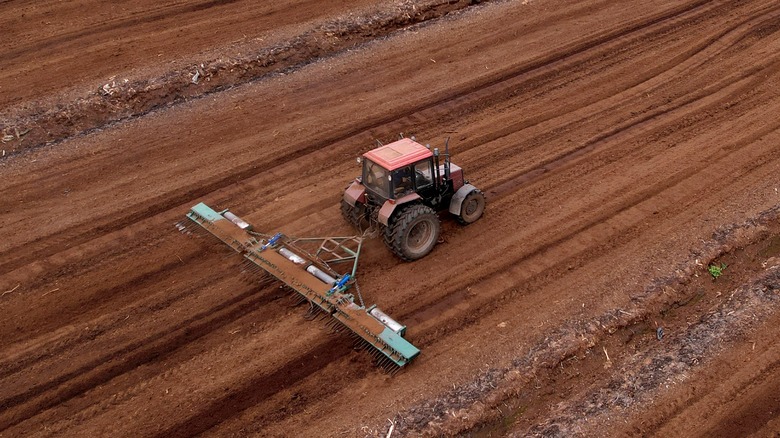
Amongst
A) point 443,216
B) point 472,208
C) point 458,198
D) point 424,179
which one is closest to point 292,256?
point 424,179

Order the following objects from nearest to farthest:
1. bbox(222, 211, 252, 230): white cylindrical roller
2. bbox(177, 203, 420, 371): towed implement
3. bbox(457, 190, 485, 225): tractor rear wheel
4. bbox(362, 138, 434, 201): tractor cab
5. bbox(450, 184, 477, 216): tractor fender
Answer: bbox(177, 203, 420, 371): towed implement, bbox(362, 138, 434, 201): tractor cab, bbox(450, 184, 477, 216): tractor fender, bbox(457, 190, 485, 225): tractor rear wheel, bbox(222, 211, 252, 230): white cylindrical roller

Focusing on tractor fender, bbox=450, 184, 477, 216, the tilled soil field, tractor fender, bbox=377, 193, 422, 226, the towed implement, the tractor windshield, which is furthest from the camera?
tractor fender, bbox=450, 184, 477, 216

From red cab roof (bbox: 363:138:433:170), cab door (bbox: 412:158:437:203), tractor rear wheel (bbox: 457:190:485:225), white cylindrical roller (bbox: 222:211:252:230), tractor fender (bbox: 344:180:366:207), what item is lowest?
white cylindrical roller (bbox: 222:211:252:230)

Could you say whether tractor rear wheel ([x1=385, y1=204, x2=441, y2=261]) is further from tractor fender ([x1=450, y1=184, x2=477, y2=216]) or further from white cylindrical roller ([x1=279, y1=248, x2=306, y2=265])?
white cylindrical roller ([x1=279, y1=248, x2=306, y2=265])

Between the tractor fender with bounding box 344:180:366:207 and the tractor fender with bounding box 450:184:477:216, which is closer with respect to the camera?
the tractor fender with bounding box 344:180:366:207

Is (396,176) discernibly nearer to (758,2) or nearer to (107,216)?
(107,216)

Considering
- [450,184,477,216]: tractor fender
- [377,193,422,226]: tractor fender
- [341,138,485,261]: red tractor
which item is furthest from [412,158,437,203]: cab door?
[450,184,477,216]: tractor fender
